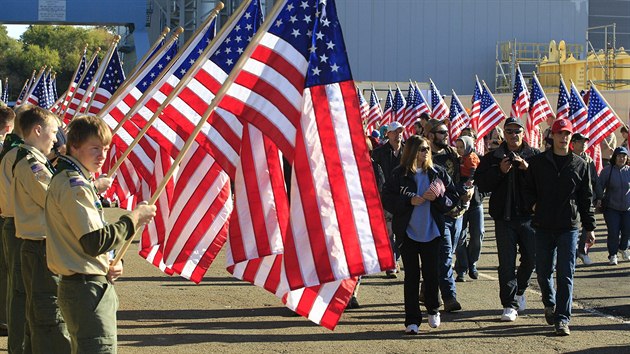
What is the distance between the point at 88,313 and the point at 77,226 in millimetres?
441

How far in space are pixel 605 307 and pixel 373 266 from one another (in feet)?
16.9

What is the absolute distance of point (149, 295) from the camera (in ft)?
36.7

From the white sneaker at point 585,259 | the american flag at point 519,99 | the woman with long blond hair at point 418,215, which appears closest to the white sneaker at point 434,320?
the woman with long blond hair at point 418,215

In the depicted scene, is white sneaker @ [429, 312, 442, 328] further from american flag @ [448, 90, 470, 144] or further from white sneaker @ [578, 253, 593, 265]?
american flag @ [448, 90, 470, 144]

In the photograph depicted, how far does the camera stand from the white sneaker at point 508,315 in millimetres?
9672

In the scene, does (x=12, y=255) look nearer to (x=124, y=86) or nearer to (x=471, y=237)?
(x=124, y=86)

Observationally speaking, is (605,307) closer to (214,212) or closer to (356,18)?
(214,212)

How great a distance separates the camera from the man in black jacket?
29.6 feet

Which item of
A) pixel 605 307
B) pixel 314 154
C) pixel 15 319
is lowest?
pixel 605 307

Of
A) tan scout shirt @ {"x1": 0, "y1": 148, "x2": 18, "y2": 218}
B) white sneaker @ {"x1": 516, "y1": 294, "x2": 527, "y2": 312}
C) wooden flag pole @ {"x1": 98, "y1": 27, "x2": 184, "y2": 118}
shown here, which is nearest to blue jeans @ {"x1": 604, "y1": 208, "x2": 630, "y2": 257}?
white sneaker @ {"x1": 516, "y1": 294, "x2": 527, "y2": 312}

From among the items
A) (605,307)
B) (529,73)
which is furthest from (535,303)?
(529,73)

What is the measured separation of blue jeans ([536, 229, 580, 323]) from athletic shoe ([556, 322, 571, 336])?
3 cm

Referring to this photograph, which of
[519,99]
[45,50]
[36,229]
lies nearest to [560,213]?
[36,229]

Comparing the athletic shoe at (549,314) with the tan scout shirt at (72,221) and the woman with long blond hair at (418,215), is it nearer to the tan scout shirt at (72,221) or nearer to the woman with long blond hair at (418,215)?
the woman with long blond hair at (418,215)
